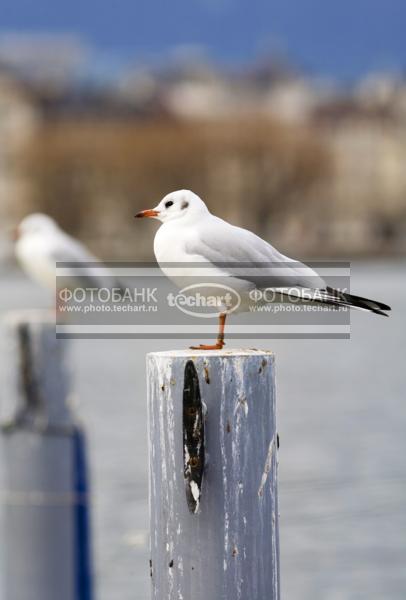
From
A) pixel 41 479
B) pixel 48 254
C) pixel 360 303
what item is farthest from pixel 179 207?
pixel 48 254

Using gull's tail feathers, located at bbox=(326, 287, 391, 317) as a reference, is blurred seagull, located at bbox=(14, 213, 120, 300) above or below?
above

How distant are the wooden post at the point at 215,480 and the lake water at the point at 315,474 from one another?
1.50 meters

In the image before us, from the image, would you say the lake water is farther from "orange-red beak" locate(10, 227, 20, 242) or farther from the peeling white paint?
the peeling white paint

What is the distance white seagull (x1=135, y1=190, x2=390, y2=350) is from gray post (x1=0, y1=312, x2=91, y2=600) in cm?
92

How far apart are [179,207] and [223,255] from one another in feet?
0.43

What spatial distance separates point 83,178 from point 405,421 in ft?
162

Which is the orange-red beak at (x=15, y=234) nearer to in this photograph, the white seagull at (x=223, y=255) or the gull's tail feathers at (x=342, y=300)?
the white seagull at (x=223, y=255)

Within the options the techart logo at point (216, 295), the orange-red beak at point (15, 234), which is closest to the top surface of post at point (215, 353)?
the techart logo at point (216, 295)

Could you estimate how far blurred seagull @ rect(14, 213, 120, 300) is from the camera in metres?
6.45

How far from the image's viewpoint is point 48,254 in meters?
6.71

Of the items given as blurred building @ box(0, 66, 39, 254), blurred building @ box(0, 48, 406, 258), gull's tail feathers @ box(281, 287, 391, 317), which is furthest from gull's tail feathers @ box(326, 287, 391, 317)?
blurred building @ box(0, 66, 39, 254)

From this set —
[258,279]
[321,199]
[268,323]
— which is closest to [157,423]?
[258,279]

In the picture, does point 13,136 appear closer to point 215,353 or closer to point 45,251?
point 45,251

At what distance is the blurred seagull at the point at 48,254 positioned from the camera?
6.45 metres
